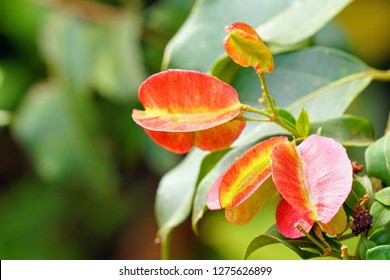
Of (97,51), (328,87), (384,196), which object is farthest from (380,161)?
(97,51)

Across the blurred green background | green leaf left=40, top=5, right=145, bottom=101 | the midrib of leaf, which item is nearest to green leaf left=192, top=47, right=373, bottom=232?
the midrib of leaf

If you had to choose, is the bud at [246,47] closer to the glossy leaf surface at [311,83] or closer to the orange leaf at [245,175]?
the orange leaf at [245,175]

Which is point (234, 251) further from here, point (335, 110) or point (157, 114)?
point (157, 114)

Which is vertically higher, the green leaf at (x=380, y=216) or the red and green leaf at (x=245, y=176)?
the red and green leaf at (x=245, y=176)

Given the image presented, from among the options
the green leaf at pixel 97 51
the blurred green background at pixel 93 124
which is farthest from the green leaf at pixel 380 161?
the green leaf at pixel 97 51

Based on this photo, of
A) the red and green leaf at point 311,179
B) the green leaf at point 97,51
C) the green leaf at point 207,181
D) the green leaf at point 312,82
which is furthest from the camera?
the green leaf at point 97,51

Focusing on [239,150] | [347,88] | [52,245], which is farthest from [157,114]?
[52,245]

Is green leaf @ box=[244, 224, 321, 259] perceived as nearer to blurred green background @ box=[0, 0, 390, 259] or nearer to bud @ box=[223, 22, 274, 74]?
bud @ box=[223, 22, 274, 74]
